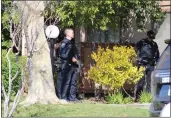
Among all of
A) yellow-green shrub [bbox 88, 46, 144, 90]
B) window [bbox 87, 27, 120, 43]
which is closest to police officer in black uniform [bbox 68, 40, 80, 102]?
yellow-green shrub [bbox 88, 46, 144, 90]

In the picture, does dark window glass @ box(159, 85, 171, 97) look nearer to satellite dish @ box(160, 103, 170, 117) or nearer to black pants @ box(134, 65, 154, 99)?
satellite dish @ box(160, 103, 170, 117)

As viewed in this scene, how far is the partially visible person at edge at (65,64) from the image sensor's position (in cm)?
1144

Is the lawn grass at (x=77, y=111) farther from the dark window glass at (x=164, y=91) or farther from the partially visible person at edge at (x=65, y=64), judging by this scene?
the dark window glass at (x=164, y=91)

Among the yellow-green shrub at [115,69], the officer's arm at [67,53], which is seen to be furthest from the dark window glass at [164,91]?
the officer's arm at [67,53]

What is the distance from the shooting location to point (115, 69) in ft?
36.4

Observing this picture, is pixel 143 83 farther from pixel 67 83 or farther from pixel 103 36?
pixel 103 36

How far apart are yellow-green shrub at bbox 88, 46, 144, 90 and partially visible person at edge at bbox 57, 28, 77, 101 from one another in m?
0.58

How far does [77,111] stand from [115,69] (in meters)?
2.11

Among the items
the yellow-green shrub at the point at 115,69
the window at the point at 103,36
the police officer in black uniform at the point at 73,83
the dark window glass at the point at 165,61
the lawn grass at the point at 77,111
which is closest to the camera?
the dark window glass at the point at 165,61

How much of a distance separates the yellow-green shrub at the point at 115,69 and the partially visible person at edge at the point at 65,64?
58 centimetres

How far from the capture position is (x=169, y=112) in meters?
5.17

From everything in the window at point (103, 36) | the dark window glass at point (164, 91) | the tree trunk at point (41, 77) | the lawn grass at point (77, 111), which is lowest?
the lawn grass at point (77, 111)

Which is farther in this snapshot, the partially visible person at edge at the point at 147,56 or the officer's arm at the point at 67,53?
the partially visible person at edge at the point at 147,56

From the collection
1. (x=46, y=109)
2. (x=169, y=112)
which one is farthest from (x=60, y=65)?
(x=169, y=112)
